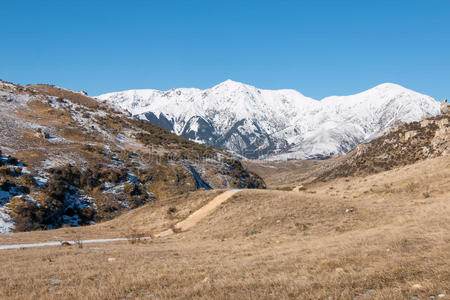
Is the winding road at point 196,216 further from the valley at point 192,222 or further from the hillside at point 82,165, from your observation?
the hillside at point 82,165

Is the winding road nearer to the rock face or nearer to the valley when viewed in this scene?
the valley

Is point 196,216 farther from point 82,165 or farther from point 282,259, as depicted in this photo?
point 82,165

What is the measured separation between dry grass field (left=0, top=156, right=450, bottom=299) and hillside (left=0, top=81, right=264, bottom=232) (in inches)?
539

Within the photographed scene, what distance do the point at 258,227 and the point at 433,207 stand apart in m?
12.8

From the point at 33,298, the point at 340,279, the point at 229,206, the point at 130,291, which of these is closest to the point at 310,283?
the point at 340,279

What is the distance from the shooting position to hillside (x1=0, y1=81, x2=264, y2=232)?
140ft

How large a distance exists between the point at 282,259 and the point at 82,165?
156ft

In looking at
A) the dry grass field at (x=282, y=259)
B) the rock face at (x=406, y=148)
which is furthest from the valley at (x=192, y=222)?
the rock face at (x=406, y=148)

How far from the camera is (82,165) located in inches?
2119

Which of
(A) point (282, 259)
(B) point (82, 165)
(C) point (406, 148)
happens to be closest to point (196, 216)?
(A) point (282, 259)

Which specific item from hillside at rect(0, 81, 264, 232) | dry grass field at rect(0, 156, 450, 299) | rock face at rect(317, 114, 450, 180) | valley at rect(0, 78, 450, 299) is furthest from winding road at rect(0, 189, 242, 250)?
rock face at rect(317, 114, 450, 180)

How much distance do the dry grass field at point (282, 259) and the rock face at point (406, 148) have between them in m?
42.9

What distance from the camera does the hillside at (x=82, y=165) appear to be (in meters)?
42.5

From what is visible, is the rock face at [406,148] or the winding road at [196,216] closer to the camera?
the winding road at [196,216]
